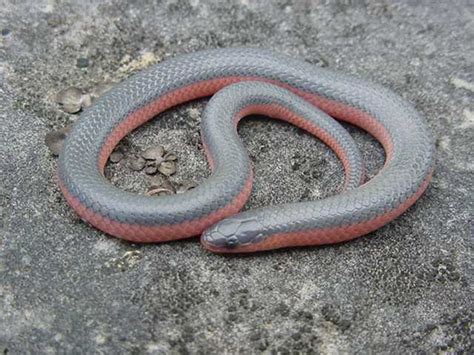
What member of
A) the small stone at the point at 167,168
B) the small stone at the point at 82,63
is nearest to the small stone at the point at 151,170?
the small stone at the point at 167,168

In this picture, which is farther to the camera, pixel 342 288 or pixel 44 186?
pixel 44 186

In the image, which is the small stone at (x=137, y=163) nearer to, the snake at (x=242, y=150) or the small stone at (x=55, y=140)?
the snake at (x=242, y=150)

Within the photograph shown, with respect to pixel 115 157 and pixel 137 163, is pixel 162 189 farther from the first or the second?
pixel 115 157

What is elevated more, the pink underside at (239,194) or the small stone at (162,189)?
the pink underside at (239,194)

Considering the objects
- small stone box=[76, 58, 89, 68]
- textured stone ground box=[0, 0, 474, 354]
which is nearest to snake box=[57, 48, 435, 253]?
textured stone ground box=[0, 0, 474, 354]

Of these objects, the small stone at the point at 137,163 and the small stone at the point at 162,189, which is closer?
the small stone at the point at 162,189

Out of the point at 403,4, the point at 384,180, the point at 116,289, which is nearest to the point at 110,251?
the point at 116,289

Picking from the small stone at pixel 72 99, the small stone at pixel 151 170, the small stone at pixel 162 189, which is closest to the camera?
the small stone at pixel 162 189

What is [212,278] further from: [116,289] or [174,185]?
[174,185]
